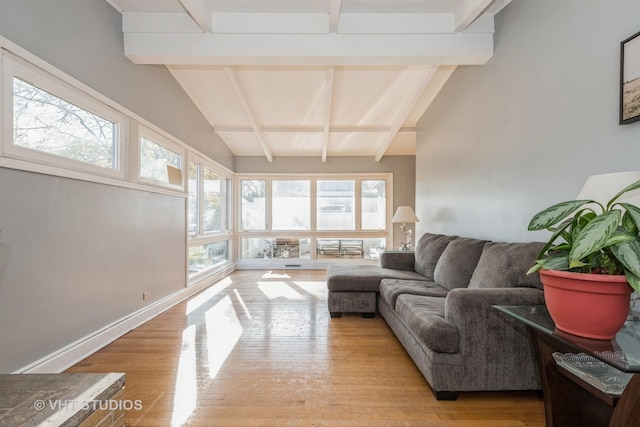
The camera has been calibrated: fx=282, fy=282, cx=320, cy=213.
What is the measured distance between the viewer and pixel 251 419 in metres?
1.61

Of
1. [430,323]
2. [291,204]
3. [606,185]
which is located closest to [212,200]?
[291,204]

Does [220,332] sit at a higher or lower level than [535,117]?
lower

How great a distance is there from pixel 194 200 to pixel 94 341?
2559 mm

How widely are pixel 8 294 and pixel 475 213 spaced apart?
13.0 ft

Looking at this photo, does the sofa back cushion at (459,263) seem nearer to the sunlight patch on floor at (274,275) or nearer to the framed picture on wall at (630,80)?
the framed picture on wall at (630,80)

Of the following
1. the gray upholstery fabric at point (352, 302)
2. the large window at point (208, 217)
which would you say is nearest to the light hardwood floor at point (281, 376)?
the gray upholstery fabric at point (352, 302)

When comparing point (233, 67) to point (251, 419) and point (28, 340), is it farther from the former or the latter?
point (251, 419)

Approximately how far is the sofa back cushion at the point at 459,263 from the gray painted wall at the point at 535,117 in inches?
12.5

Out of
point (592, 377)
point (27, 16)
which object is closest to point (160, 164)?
point (27, 16)

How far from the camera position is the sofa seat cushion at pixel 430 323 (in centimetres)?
→ 173

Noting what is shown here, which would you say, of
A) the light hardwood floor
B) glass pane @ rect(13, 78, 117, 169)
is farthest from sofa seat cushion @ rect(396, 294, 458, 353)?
glass pane @ rect(13, 78, 117, 169)

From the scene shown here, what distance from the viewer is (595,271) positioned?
3.58 ft

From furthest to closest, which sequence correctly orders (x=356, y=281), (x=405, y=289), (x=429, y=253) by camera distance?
1. (x=429, y=253)
2. (x=356, y=281)
3. (x=405, y=289)

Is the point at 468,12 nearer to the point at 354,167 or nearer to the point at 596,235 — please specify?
the point at 596,235
